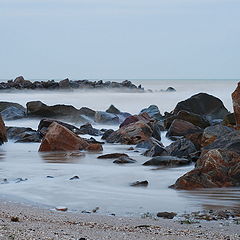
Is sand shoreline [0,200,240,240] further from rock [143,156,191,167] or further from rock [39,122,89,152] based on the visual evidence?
rock [39,122,89,152]

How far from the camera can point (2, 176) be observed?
10781 millimetres

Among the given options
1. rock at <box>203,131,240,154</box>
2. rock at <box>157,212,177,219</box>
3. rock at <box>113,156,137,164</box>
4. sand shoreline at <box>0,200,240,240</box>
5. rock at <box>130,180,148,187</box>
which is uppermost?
rock at <box>203,131,240,154</box>

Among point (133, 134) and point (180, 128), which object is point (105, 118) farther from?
point (133, 134)

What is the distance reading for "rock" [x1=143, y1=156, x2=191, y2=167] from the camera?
477 inches

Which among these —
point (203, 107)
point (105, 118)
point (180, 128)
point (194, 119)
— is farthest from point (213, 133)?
point (105, 118)

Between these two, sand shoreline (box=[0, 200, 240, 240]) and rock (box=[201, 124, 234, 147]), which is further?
rock (box=[201, 124, 234, 147])

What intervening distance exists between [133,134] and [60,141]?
9.01 ft

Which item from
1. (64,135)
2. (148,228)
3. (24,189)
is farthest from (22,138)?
(148,228)

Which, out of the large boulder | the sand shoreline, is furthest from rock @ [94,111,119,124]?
the sand shoreline

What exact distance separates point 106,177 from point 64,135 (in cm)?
499

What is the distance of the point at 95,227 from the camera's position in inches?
243

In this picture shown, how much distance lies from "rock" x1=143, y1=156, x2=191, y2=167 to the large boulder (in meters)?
3.58

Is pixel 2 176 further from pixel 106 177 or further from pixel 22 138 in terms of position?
pixel 22 138

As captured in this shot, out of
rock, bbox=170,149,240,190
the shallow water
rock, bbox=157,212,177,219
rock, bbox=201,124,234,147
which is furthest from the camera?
rock, bbox=201,124,234,147
